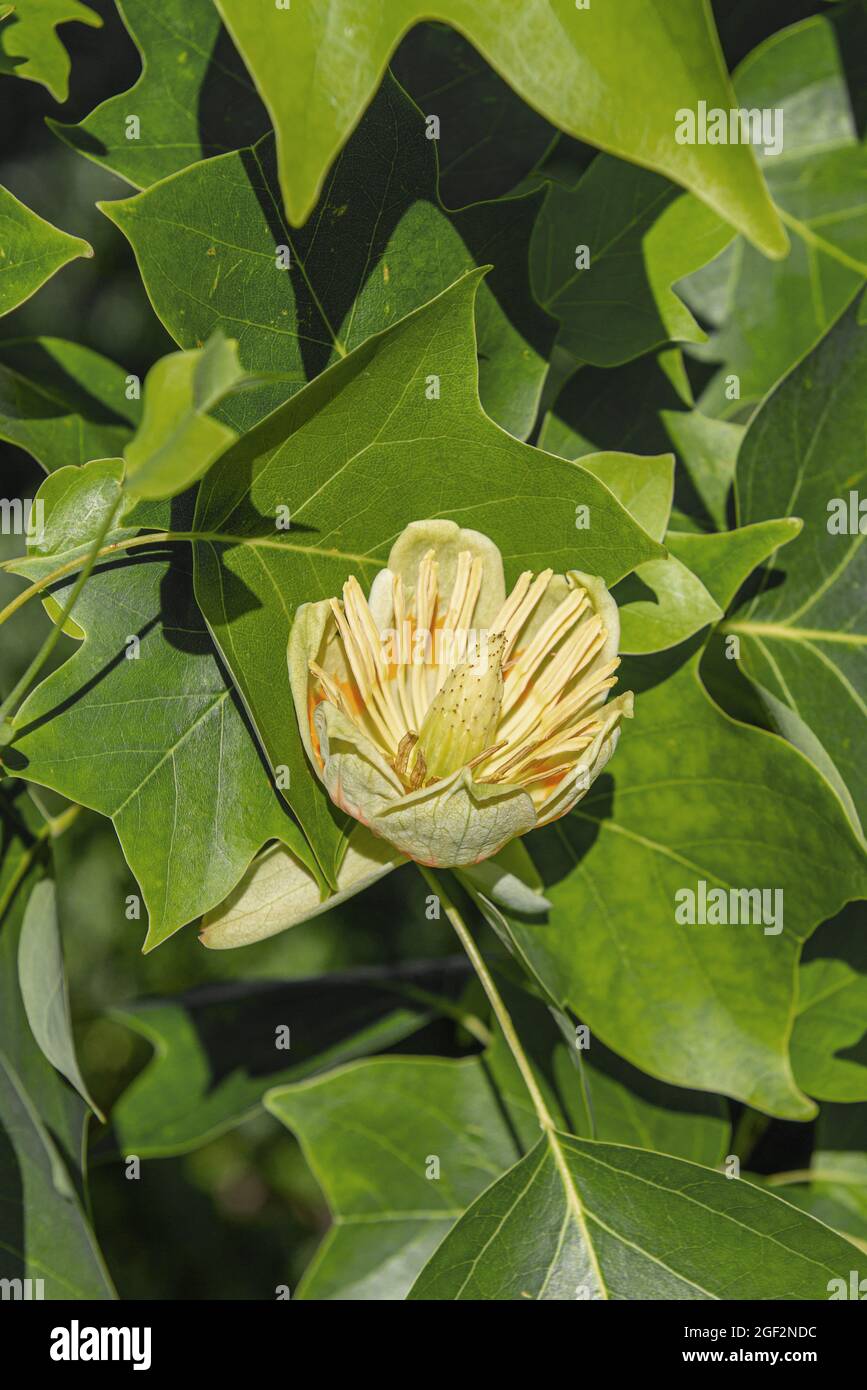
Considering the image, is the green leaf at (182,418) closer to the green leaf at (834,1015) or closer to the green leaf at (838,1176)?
the green leaf at (834,1015)

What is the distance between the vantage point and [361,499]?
2.46 ft

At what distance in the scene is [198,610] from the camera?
78 cm

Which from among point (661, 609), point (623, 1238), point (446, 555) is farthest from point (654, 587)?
point (623, 1238)

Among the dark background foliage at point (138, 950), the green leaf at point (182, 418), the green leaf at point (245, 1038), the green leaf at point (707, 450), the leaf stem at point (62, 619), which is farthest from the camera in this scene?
the green leaf at point (245, 1038)

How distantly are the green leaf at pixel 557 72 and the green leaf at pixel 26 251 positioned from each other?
8.1 inches

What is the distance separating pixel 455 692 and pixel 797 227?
597 millimetres

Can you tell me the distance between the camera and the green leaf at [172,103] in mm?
841

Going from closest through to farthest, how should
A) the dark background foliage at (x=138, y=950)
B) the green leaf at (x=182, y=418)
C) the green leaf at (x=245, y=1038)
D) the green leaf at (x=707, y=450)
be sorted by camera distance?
1. the green leaf at (x=182, y=418)
2. the green leaf at (x=707, y=450)
3. the dark background foliage at (x=138, y=950)
4. the green leaf at (x=245, y=1038)

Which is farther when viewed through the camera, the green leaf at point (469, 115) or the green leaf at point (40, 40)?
the green leaf at point (469, 115)

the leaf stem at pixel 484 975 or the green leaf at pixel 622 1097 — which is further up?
the leaf stem at pixel 484 975

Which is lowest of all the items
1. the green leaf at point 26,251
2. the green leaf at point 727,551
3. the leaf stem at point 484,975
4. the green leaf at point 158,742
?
the leaf stem at point 484,975

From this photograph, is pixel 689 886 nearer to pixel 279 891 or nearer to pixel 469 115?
pixel 279 891

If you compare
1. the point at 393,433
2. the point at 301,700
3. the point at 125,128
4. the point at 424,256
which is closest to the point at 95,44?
the point at 125,128

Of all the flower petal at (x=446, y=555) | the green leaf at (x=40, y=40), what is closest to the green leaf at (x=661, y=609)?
the flower petal at (x=446, y=555)
